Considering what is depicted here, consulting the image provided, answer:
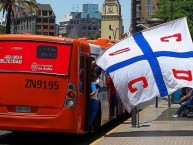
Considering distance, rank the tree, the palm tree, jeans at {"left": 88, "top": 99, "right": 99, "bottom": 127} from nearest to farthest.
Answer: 1. jeans at {"left": 88, "top": 99, "right": 99, "bottom": 127}
2. the palm tree
3. the tree

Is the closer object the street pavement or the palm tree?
the street pavement

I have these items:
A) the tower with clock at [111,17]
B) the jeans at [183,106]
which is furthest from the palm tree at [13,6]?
the tower with clock at [111,17]

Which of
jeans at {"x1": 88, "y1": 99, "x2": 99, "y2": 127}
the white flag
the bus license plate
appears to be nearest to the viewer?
the bus license plate

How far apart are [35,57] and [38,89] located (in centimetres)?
72

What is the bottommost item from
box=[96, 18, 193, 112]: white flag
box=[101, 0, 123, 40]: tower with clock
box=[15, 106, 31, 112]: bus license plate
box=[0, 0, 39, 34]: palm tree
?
box=[15, 106, 31, 112]: bus license plate

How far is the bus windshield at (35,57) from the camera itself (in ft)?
40.3

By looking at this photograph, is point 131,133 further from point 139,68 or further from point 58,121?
point 58,121

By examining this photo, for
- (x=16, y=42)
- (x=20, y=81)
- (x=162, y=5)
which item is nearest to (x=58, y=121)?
(x=20, y=81)

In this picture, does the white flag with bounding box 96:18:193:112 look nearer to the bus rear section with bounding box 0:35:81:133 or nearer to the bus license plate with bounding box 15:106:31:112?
the bus rear section with bounding box 0:35:81:133

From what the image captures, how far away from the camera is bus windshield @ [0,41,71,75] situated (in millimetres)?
12297

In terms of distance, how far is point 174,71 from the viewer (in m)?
13.6

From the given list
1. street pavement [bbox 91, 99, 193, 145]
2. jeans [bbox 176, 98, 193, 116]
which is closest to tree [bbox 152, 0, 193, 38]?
jeans [bbox 176, 98, 193, 116]

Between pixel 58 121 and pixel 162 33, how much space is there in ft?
11.7

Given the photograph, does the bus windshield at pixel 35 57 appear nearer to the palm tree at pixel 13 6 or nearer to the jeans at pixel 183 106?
the jeans at pixel 183 106
